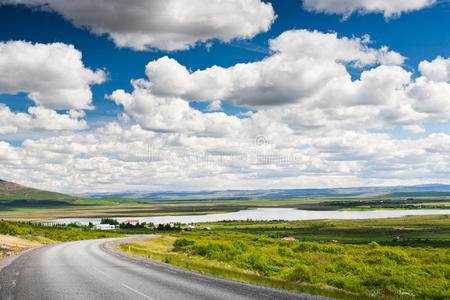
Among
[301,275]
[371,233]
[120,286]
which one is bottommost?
[371,233]

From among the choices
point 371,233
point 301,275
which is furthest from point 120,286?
point 371,233

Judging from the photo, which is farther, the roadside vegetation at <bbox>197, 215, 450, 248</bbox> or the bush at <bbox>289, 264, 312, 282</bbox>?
the roadside vegetation at <bbox>197, 215, 450, 248</bbox>

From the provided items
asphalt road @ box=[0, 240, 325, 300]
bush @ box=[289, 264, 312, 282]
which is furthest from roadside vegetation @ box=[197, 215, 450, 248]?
asphalt road @ box=[0, 240, 325, 300]

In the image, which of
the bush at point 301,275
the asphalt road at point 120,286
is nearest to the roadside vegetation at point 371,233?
the bush at point 301,275

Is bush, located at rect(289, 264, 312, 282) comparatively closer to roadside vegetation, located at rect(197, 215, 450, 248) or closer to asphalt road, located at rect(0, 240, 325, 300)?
asphalt road, located at rect(0, 240, 325, 300)

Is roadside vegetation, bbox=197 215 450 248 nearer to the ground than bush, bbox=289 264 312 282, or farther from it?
nearer to the ground

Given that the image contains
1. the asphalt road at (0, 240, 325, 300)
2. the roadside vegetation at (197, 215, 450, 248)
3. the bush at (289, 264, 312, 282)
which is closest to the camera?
the asphalt road at (0, 240, 325, 300)

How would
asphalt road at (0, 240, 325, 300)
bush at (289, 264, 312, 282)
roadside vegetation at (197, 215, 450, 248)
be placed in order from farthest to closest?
roadside vegetation at (197, 215, 450, 248) < bush at (289, 264, 312, 282) < asphalt road at (0, 240, 325, 300)

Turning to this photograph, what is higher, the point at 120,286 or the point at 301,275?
the point at 120,286

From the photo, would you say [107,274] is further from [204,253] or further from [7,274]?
[204,253]

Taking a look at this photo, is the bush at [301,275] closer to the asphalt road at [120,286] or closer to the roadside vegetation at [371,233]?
the asphalt road at [120,286]

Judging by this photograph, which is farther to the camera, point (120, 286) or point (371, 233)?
point (371, 233)

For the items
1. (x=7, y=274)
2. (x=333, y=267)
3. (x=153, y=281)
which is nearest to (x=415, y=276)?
(x=333, y=267)

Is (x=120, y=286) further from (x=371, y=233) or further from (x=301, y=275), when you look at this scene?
(x=371, y=233)
